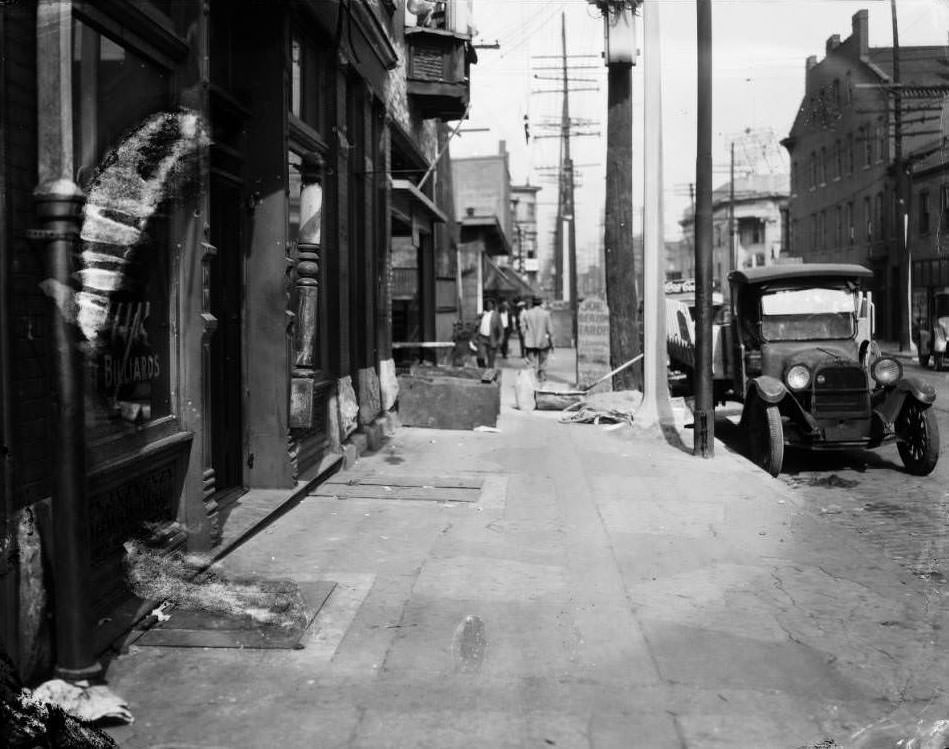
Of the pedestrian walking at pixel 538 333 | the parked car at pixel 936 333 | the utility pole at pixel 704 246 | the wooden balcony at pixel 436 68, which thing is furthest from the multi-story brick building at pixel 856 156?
the utility pole at pixel 704 246

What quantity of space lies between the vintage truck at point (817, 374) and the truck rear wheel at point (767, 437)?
0.01 meters

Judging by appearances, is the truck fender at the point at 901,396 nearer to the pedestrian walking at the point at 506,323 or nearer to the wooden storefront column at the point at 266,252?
the wooden storefront column at the point at 266,252

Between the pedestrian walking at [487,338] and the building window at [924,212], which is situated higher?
the building window at [924,212]

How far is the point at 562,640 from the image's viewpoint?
4941mm

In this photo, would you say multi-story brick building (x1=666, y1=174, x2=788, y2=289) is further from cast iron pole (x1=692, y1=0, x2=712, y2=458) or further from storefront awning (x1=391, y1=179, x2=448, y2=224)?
cast iron pole (x1=692, y1=0, x2=712, y2=458)

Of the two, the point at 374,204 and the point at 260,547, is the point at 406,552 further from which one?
the point at 374,204

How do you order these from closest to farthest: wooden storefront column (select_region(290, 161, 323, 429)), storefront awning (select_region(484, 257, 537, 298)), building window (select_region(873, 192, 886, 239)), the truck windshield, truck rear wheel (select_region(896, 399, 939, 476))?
wooden storefront column (select_region(290, 161, 323, 429)) → truck rear wheel (select_region(896, 399, 939, 476)) → the truck windshield → storefront awning (select_region(484, 257, 537, 298)) → building window (select_region(873, 192, 886, 239))

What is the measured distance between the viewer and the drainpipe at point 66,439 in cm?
376

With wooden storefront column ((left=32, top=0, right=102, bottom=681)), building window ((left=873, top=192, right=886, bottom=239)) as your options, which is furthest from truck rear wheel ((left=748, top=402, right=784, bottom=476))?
building window ((left=873, top=192, right=886, bottom=239))

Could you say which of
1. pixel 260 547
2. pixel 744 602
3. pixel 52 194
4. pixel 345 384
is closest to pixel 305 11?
pixel 345 384

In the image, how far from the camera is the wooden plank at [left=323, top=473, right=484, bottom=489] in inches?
363

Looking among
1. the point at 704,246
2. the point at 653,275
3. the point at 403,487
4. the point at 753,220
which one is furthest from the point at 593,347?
the point at 753,220

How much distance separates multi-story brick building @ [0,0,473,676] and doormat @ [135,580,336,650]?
32 centimetres

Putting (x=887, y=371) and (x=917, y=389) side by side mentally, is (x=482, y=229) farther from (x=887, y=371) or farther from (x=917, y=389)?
(x=917, y=389)
